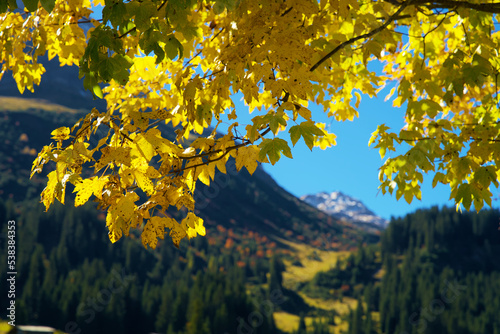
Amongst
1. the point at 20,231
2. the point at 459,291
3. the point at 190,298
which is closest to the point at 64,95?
the point at 20,231

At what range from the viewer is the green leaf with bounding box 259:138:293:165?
2.74 metres

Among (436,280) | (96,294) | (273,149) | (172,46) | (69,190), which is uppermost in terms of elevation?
(69,190)

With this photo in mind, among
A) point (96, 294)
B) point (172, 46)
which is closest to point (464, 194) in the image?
point (172, 46)

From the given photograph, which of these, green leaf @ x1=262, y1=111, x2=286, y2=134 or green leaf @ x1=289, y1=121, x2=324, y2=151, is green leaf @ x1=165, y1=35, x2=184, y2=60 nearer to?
green leaf @ x1=262, y1=111, x2=286, y2=134

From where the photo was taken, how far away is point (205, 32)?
4.99m

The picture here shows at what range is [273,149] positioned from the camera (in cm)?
277

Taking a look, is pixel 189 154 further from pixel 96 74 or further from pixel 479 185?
pixel 479 185

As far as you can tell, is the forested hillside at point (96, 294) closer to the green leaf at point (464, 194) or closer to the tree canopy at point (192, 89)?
the tree canopy at point (192, 89)

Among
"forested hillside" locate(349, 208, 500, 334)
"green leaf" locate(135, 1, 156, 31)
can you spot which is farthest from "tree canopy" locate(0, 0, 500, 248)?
"forested hillside" locate(349, 208, 500, 334)

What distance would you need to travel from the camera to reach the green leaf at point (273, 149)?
2.74 m

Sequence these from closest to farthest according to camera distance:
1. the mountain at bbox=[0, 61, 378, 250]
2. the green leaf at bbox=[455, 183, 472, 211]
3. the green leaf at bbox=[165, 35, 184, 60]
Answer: the green leaf at bbox=[165, 35, 184, 60]
the green leaf at bbox=[455, 183, 472, 211]
the mountain at bbox=[0, 61, 378, 250]

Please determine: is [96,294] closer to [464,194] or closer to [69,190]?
[69,190]

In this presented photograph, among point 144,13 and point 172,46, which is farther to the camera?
point 172,46

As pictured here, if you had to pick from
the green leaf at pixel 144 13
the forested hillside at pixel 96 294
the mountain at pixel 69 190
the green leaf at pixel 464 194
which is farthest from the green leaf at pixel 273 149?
the mountain at pixel 69 190
